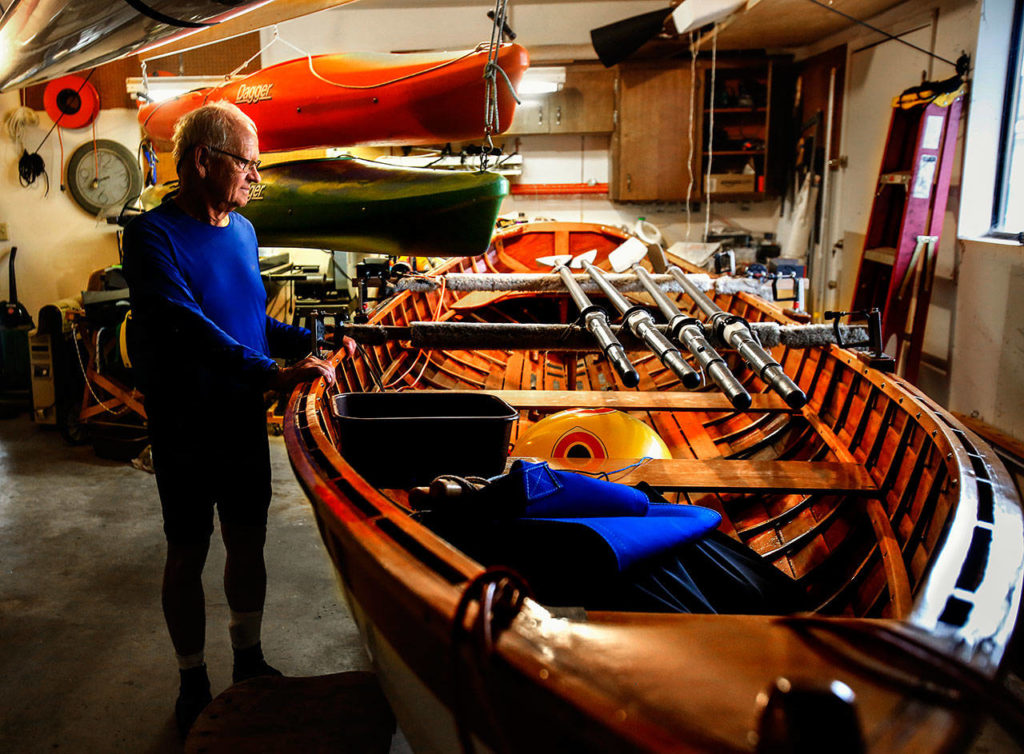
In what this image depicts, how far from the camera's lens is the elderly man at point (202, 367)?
1.76 metres

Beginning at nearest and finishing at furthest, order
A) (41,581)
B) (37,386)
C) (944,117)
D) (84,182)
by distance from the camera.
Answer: (41,581) < (944,117) < (37,386) < (84,182)

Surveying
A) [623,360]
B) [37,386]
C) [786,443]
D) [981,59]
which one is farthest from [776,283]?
[37,386]

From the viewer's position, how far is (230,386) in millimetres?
1905

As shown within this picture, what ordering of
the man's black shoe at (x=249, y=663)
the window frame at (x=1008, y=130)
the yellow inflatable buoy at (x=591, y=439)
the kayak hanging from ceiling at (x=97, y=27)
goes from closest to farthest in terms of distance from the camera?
the man's black shoe at (x=249, y=663) < the yellow inflatable buoy at (x=591, y=439) < the kayak hanging from ceiling at (x=97, y=27) < the window frame at (x=1008, y=130)

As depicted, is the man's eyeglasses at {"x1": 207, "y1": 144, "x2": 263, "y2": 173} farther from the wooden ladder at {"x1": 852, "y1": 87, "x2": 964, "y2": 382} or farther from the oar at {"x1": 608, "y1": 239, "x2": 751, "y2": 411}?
the wooden ladder at {"x1": 852, "y1": 87, "x2": 964, "y2": 382}

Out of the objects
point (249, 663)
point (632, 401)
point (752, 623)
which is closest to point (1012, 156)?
point (632, 401)

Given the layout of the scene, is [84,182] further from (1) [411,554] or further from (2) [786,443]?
(1) [411,554]

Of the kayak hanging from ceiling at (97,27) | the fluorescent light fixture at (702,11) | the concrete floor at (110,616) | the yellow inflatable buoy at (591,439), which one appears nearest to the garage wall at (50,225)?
the kayak hanging from ceiling at (97,27)

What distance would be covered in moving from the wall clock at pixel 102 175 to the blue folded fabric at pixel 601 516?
663cm

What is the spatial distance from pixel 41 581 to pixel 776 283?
412cm

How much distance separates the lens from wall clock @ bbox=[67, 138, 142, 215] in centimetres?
664

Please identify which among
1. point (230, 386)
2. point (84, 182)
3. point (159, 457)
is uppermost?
point (84, 182)

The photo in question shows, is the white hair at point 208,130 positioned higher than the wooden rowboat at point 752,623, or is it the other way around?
the white hair at point 208,130

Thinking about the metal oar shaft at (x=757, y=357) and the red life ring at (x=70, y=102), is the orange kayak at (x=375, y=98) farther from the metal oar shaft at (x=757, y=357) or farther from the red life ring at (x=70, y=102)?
the red life ring at (x=70, y=102)
